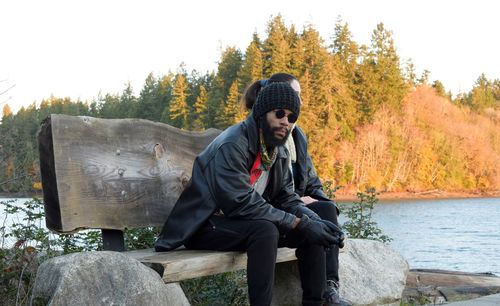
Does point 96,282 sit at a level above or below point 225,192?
below

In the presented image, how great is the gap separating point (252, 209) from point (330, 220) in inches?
35.9

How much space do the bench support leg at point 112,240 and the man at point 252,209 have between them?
42 cm

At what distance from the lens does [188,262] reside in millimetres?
3660

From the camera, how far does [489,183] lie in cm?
7181

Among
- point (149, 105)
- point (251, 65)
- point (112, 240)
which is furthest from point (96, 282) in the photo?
point (149, 105)

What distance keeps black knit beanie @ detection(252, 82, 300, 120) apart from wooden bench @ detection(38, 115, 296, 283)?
2.77 feet

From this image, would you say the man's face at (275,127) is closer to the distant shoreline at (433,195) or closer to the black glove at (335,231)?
the black glove at (335,231)

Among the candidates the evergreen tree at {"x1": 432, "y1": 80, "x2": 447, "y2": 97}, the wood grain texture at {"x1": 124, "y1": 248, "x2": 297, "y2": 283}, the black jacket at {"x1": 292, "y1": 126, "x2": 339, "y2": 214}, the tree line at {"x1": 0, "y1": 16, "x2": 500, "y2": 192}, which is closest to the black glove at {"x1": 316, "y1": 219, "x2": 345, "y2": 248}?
the wood grain texture at {"x1": 124, "y1": 248, "x2": 297, "y2": 283}

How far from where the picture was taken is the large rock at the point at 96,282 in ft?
10.4

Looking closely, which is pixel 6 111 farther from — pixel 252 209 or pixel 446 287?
pixel 446 287

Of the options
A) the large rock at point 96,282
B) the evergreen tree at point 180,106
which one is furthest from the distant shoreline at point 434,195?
the large rock at point 96,282

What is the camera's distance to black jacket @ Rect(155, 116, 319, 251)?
154 inches

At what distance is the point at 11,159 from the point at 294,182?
2192 mm

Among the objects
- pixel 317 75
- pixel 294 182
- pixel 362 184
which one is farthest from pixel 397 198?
pixel 294 182
